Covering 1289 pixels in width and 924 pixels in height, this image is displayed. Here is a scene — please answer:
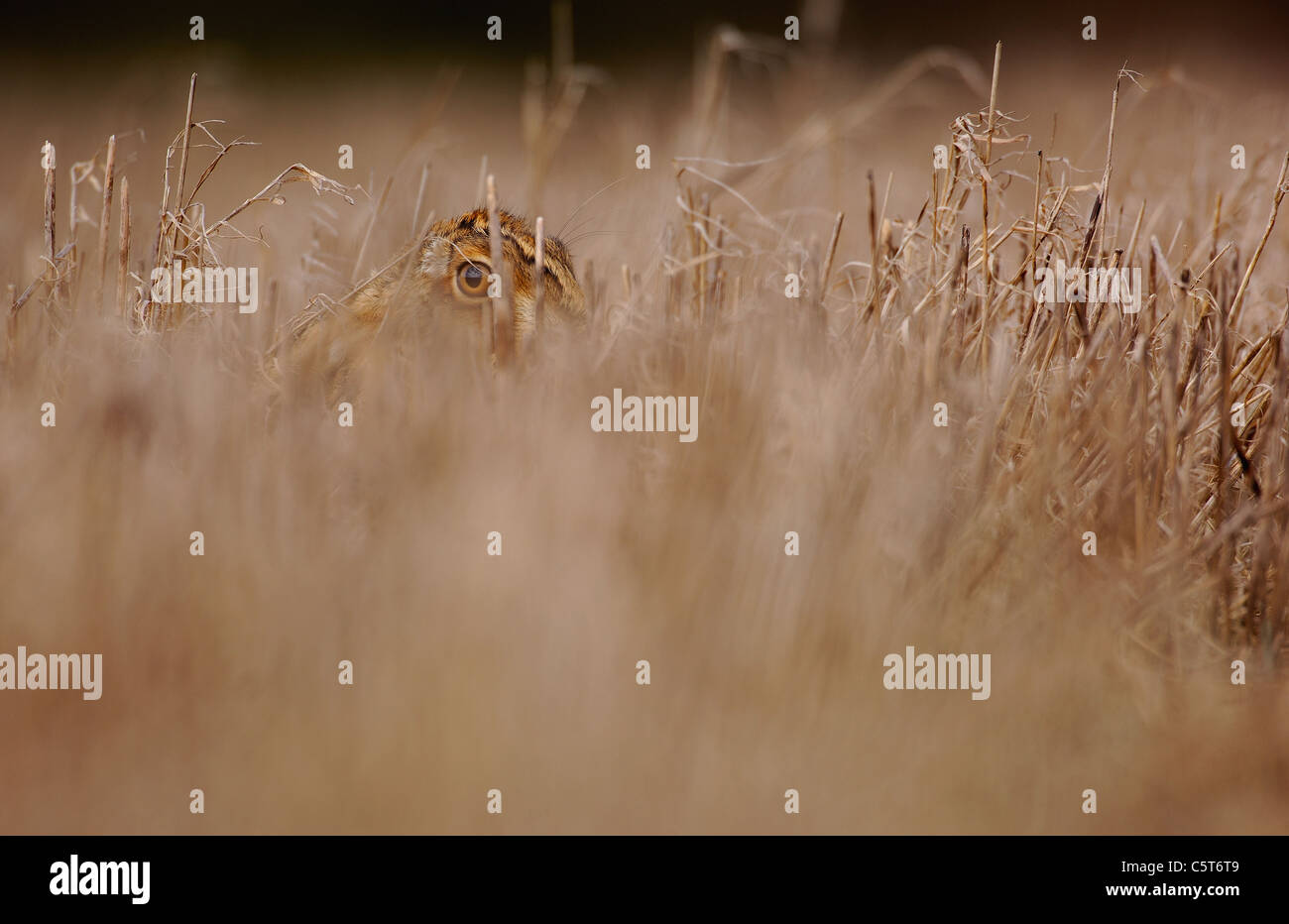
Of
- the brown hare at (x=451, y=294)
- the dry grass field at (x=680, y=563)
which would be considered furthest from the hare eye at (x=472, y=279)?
the dry grass field at (x=680, y=563)

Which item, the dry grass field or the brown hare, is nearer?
the dry grass field

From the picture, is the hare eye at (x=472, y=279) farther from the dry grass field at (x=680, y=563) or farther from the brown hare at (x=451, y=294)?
the dry grass field at (x=680, y=563)

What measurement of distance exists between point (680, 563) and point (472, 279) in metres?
1.67

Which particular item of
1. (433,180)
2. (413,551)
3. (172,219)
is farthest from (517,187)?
(413,551)

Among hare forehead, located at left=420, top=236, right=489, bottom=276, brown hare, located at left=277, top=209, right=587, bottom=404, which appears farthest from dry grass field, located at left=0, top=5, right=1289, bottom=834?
hare forehead, located at left=420, top=236, right=489, bottom=276

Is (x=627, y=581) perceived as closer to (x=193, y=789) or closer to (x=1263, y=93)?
Result: (x=193, y=789)

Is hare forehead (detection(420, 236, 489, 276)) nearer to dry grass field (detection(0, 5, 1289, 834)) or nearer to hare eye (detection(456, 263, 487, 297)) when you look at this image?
hare eye (detection(456, 263, 487, 297))

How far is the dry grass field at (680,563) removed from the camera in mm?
1617

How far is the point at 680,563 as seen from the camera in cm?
188

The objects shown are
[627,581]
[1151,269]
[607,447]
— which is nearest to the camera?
[627,581]

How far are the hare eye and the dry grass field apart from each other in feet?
0.73

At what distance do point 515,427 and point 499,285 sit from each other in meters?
0.63

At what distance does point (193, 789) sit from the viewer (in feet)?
5.28

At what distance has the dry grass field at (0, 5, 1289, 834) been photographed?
1.62 m
